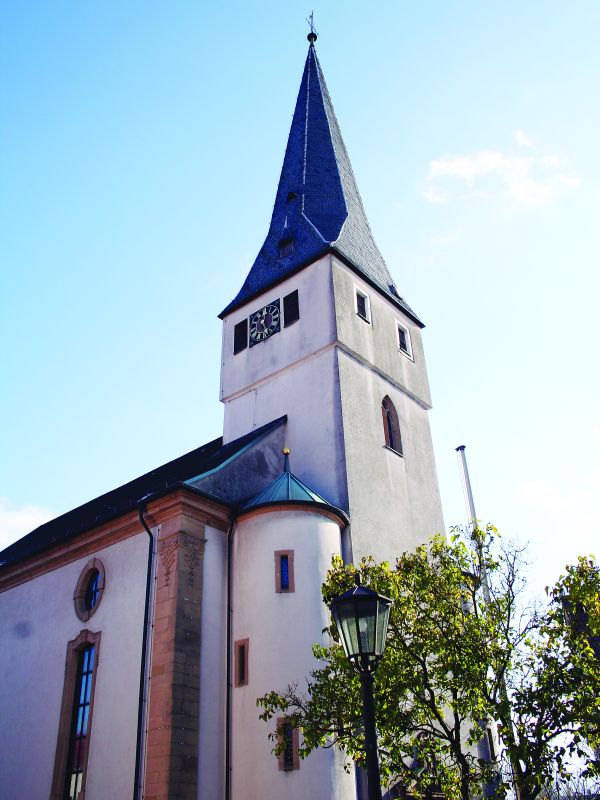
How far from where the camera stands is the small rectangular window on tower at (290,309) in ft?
84.8

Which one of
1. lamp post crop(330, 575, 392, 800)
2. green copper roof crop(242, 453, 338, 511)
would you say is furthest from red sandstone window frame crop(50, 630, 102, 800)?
lamp post crop(330, 575, 392, 800)

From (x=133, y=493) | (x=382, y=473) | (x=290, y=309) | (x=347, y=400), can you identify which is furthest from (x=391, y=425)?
(x=133, y=493)

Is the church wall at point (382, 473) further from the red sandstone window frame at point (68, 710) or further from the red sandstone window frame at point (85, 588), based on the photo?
the red sandstone window frame at point (68, 710)

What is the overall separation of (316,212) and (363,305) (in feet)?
16.9

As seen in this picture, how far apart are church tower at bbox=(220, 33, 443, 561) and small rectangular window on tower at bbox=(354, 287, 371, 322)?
52 mm

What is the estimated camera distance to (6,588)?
24375 millimetres

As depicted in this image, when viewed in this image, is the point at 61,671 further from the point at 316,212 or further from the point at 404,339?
the point at 316,212

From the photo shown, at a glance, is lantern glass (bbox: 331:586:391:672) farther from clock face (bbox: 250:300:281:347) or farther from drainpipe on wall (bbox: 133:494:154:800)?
clock face (bbox: 250:300:281:347)

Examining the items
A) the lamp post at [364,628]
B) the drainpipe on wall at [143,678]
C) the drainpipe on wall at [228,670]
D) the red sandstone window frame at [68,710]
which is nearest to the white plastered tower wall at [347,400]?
the drainpipe on wall at [228,670]

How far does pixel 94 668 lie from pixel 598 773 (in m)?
12.6

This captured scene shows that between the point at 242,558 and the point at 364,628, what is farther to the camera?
the point at 242,558

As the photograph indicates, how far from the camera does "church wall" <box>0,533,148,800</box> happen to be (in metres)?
17.5

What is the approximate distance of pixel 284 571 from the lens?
18438 mm

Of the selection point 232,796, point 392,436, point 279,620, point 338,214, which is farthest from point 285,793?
point 338,214
